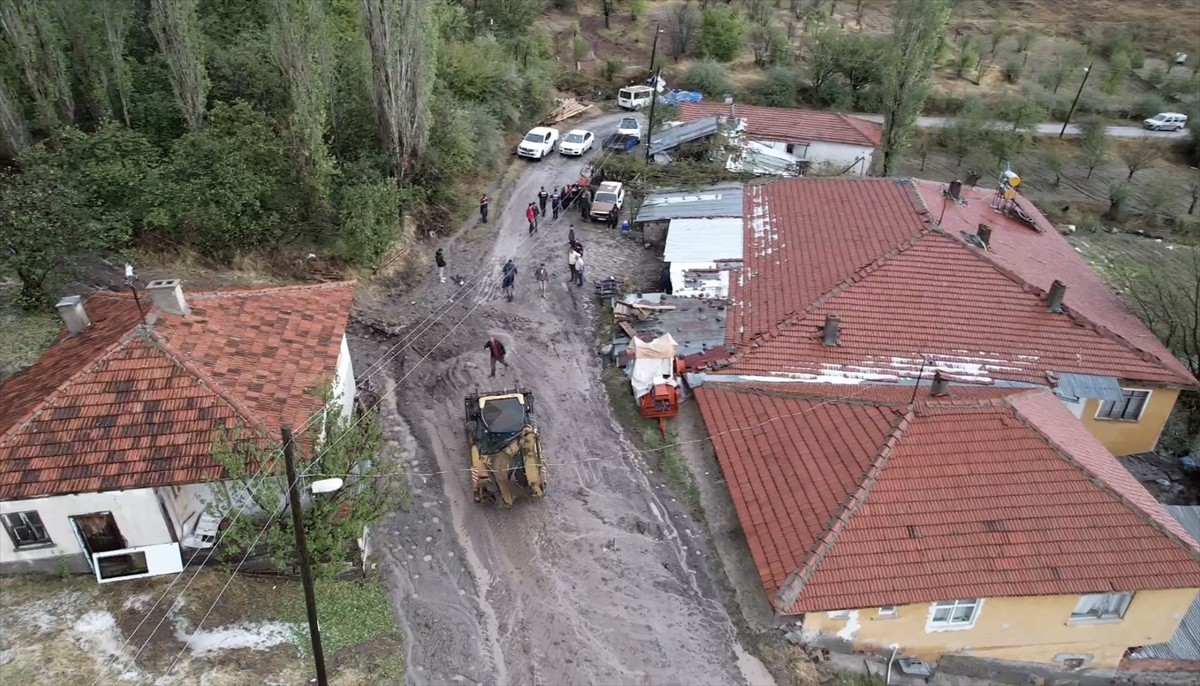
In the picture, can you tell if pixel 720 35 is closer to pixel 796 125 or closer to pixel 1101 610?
pixel 796 125

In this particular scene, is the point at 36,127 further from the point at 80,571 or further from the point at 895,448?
the point at 895,448

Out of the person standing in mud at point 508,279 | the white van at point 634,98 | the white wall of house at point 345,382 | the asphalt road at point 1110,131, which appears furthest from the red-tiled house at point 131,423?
the asphalt road at point 1110,131

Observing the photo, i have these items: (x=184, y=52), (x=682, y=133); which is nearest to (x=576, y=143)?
(x=682, y=133)

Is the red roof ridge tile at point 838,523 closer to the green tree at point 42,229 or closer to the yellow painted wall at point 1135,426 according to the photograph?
the yellow painted wall at point 1135,426

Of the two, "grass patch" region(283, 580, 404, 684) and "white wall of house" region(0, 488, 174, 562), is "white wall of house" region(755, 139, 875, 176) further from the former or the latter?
"white wall of house" region(0, 488, 174, 562)

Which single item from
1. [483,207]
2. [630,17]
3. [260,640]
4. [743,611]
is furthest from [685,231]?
[630,17]

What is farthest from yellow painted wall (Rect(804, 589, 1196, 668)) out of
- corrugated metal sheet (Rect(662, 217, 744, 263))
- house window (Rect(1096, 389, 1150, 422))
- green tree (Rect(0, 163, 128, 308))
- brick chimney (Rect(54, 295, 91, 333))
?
green tree (Rect(0, 163, 128, 308))
